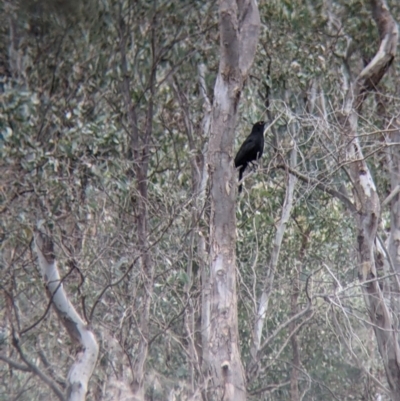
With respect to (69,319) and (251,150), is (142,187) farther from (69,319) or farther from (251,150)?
(69,319)

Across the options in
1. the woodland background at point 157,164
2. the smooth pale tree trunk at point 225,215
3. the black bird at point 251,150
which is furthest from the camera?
the black bird at point 251,150

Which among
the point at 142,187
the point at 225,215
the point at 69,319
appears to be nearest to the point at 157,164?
the point at 142,187

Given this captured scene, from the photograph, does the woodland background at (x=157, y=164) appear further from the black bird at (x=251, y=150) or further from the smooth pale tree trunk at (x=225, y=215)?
the smooth pale tree trunk at (x=225, y=215)

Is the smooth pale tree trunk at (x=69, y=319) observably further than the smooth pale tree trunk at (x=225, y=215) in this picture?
Yes

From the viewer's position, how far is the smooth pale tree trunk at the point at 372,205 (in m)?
7.66

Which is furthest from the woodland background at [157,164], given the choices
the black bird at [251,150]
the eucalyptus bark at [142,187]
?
the black bird at [251,150]

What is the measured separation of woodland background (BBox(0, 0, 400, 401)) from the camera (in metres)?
6.93

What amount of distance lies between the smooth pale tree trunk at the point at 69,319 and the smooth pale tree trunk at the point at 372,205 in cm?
261

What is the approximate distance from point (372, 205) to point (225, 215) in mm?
2437

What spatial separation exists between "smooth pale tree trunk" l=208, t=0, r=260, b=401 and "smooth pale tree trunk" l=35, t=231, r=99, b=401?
1.66 m

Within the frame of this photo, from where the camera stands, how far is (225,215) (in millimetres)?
6020

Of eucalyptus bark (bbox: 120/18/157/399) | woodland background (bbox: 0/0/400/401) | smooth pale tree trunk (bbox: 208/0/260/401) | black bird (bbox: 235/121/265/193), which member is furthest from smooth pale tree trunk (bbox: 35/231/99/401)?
black bird (bbox: 235/121/265/193)

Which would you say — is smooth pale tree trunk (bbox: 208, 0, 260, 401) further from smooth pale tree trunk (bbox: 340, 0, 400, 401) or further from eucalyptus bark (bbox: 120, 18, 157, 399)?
smooth pale tree trunk (bbox: 340, 0, 400, 401)

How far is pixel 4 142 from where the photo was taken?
6.18 metres
